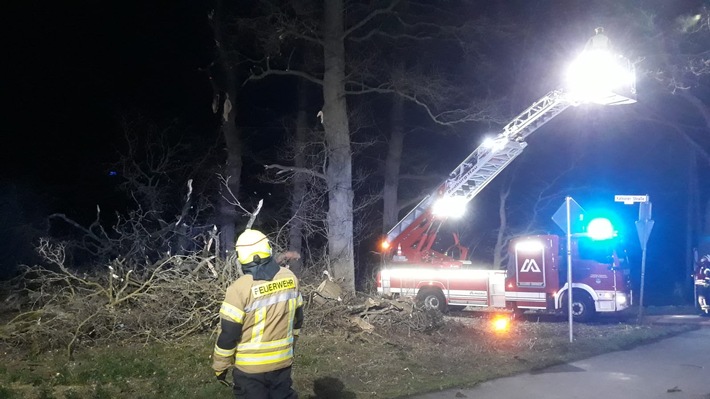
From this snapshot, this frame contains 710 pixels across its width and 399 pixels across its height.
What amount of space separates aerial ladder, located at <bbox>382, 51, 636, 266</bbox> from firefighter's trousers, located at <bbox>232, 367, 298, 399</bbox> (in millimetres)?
10547

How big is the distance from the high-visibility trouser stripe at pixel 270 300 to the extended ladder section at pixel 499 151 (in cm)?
1073

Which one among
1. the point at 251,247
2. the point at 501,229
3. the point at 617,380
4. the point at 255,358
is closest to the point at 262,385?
the point at 255,358

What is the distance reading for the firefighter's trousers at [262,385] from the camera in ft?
14.3

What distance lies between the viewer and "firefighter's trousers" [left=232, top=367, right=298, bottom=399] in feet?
14.3

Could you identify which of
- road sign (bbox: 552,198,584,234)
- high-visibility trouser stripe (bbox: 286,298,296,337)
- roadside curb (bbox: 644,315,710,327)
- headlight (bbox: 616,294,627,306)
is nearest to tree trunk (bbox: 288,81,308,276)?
road sign (bbox: 552,198,584,234)

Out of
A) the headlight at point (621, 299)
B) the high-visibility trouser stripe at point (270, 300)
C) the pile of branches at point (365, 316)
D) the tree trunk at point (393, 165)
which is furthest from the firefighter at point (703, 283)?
the high-visibility trouser stripe at point (270, 300)

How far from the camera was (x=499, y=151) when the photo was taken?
14.5 m

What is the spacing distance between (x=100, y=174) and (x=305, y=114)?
24.6ft

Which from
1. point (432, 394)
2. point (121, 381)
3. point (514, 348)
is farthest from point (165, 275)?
point (514, 348)

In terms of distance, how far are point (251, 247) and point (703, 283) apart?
16.9 metres

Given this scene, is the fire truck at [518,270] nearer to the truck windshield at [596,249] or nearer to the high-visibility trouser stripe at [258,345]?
the truck windshield at [596,249]

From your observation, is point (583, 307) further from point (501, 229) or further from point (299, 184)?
point (299, 184)

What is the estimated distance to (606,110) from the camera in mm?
24047

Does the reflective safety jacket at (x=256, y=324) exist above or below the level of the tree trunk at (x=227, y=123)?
below
